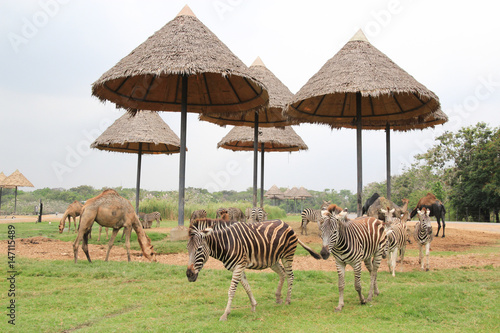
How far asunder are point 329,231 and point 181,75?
8.06 m

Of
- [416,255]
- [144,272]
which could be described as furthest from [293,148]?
[144,272]

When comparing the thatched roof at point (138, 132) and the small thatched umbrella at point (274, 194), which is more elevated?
the thatched roof at point (138, 132)

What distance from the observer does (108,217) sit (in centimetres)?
870

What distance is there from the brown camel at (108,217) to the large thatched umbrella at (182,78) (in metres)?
2.13

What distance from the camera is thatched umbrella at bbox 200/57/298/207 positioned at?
49.0 feet

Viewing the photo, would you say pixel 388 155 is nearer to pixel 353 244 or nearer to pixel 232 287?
pixel 353 244

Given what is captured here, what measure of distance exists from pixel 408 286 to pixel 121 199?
6.66 metres

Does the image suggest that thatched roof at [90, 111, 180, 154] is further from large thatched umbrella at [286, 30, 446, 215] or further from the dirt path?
Result: large thatched umbrella at [286, 30, 446, 215]

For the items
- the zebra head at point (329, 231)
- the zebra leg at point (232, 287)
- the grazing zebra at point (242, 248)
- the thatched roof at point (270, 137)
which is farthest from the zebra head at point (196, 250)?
the thatched roof at point (270, 137)

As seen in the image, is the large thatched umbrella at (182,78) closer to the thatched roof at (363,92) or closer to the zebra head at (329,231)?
the thatched roof at (363,92)

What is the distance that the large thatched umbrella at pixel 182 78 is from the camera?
9797 millimetres

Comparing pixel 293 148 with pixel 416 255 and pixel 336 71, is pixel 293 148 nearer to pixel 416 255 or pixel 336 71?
pixel 336 71

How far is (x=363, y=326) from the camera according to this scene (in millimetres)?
4582

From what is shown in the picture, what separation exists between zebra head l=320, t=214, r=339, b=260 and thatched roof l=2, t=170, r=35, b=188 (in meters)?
33.7
